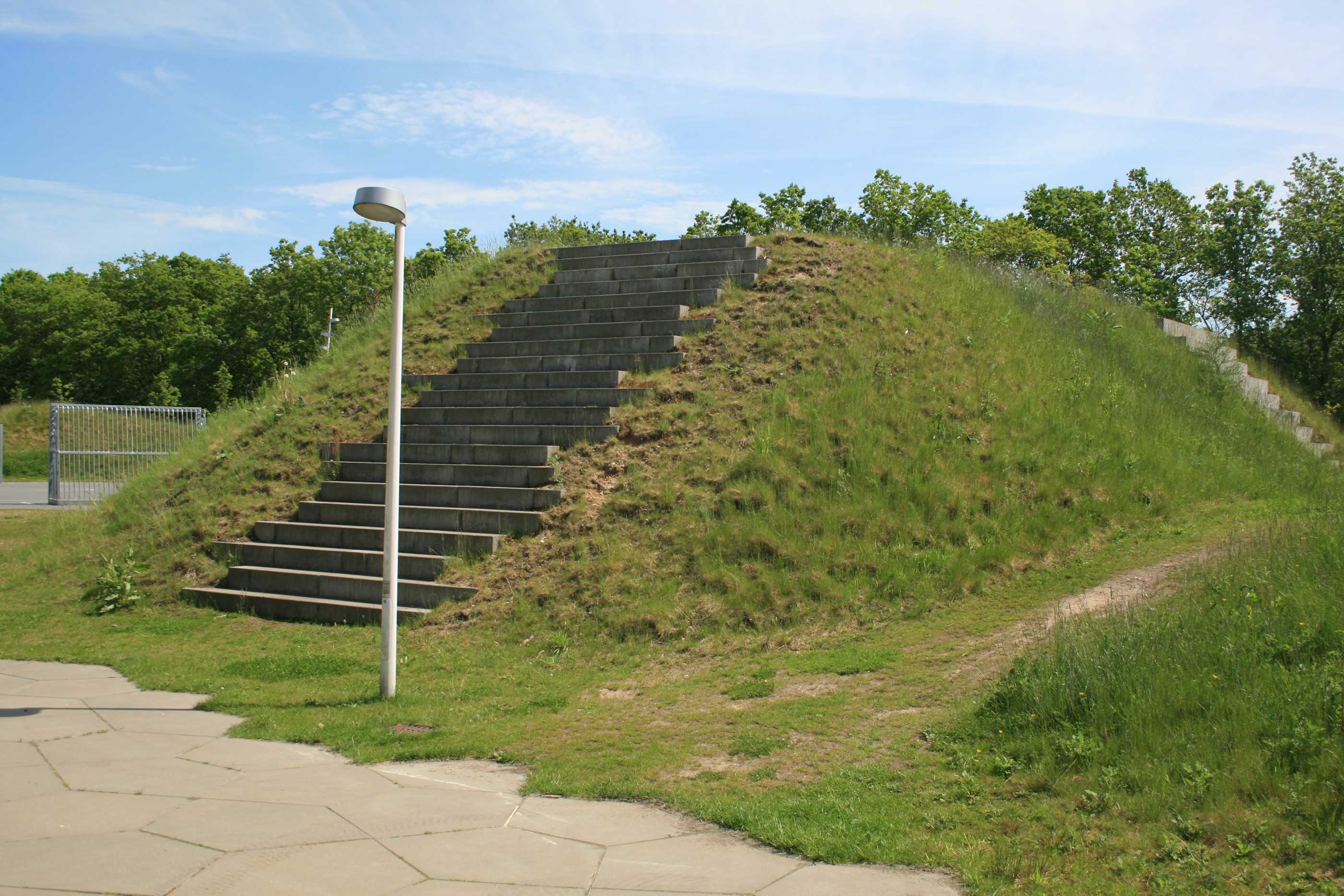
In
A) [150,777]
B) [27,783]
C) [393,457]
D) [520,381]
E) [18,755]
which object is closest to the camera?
[27,783]

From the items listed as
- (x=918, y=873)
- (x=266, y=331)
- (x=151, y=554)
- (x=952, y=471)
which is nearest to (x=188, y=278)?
(x=266, y=331)

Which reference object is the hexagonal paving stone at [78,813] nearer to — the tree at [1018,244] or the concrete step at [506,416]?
the concrete step at [506,416]

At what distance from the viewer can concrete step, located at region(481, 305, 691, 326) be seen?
13992 millimetres

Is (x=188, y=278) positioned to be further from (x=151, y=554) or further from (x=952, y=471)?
(x=952, y=471)

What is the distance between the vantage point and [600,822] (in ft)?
15.8

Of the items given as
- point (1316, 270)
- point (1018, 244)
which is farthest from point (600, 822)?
point (1018, 244)

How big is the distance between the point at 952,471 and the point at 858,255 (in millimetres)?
5386

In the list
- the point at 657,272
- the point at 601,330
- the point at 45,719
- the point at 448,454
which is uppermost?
the point at 657,272

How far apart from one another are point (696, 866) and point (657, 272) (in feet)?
39.3

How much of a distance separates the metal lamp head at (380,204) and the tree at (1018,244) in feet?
98.7

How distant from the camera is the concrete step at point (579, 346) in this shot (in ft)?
43.4

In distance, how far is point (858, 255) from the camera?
14664 mm

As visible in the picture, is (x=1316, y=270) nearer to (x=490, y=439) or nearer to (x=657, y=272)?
(x=657, y=272)

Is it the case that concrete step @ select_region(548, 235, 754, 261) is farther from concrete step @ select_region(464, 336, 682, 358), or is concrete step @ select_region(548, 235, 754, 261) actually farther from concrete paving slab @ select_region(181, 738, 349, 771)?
concrete paving slab @ select_region(181, 738, 349, 771)
